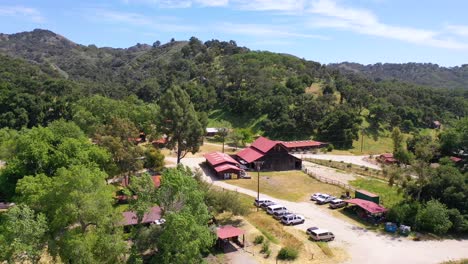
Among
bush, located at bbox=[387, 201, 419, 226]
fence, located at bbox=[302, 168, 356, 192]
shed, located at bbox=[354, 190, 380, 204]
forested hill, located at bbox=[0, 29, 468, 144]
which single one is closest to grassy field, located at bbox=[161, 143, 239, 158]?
forested hill, located at bbox=[0, 29, 468, 144]

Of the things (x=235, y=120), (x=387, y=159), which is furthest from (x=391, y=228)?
(x=235, y=120)

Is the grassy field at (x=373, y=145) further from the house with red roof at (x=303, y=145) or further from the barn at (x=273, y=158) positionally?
the barn at (x=273, y=158)

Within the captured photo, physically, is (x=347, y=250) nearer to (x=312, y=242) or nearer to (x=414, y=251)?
(x=312, y=242)

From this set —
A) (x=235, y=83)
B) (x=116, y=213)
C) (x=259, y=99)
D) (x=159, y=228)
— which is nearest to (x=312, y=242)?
(x=159, y=228)

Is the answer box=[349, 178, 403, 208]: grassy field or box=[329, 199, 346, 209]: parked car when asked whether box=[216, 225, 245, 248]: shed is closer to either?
box=[329, 199, 346, 209]: parked car

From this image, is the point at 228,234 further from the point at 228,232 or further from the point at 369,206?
the point at 369,206
